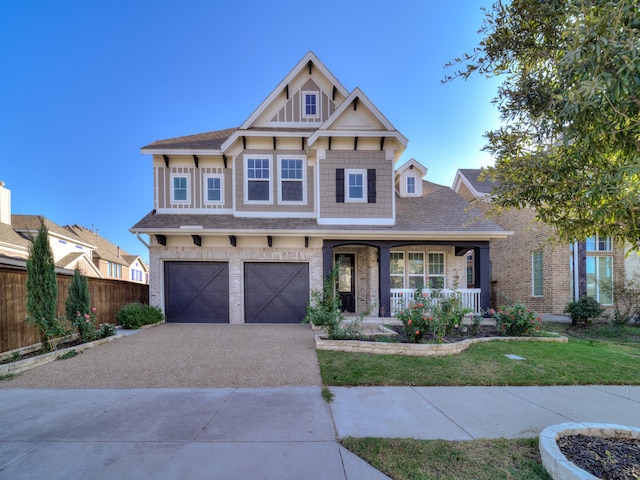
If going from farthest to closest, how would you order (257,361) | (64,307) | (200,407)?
(64,307), (257,361), (200,407)

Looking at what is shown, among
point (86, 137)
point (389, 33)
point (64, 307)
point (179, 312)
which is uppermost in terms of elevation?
point (86, 137)

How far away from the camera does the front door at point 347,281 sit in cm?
1290

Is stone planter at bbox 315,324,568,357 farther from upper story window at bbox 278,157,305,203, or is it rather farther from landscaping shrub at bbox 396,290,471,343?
upper story window at bbox 278,157,305,203

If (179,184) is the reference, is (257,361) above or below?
below

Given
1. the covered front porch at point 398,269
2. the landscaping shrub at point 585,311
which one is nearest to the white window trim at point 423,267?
the covered front porch at point 398,269

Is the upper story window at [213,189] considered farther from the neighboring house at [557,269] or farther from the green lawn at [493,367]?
the neighboring house at [557,269]

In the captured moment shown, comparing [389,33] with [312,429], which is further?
[389,33]

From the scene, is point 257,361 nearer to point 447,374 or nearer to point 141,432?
point 141,432

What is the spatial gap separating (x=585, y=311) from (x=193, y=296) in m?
13.7

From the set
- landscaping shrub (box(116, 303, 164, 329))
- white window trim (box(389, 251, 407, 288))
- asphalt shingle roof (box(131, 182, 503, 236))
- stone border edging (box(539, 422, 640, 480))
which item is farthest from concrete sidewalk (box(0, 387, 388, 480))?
white window trim (box(389, 251, 407, 288))

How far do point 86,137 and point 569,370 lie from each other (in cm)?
3481

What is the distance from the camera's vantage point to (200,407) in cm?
432

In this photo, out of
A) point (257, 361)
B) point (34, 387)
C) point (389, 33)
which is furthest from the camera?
point (389, 33)

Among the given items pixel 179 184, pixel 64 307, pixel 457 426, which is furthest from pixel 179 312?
pixel 457 426
